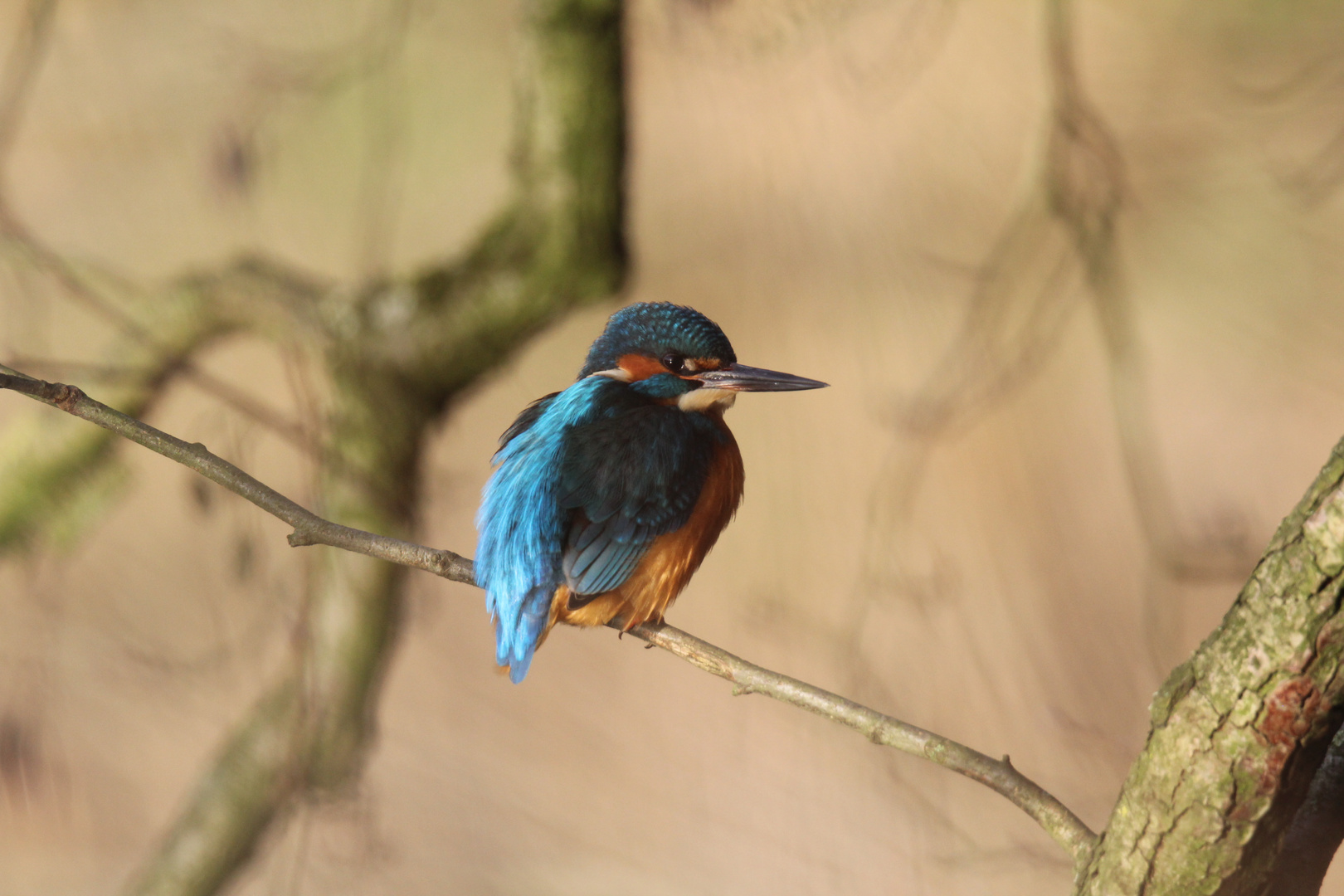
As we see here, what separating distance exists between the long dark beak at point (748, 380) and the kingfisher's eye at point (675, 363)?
2 cm

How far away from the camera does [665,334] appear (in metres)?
1.04

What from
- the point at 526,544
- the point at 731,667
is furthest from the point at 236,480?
the point at 731,667

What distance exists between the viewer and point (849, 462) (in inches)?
68.3

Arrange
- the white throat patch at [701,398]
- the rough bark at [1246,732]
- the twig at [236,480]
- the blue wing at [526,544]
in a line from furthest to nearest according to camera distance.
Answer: the white throat patch at [701,398] < the blue wing at [526,544] < the twig at [236,480] < the rough bark at [1246,732]

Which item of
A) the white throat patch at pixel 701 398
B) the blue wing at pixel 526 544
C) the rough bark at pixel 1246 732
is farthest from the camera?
the white throat patch at pixel 701 398

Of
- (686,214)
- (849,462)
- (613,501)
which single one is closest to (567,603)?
(613,501)

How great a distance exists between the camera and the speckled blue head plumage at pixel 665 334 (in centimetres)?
102

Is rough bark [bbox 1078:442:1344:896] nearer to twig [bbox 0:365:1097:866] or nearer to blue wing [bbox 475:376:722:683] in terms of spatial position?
twig [bbox 0:365:1097:866]

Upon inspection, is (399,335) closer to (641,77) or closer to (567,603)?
(641,77)

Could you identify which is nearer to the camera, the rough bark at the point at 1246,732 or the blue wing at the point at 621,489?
the rough bark at the point at 1246,732

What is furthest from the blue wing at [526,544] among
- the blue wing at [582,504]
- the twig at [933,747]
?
the twig at [933,747]

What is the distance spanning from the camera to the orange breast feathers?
993 millimetres

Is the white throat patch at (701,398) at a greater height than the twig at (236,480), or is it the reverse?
the white throat patch at (701,398)

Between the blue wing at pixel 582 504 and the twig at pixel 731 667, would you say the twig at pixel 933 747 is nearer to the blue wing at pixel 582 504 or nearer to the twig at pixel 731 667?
the twig at pixel 731 667
